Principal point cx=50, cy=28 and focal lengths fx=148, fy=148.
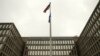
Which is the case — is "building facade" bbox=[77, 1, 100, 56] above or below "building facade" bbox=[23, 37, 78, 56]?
above

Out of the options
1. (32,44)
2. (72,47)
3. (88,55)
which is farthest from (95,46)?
(32,44)

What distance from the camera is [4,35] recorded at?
60781 millimetres

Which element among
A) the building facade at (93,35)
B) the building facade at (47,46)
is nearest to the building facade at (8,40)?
the building facade at (47,46)

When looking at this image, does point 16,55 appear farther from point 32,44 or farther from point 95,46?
point 95,46

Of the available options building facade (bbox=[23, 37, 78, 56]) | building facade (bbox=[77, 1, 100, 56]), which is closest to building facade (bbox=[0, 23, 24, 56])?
building facade (bbox=[23, 37, 78, 56])

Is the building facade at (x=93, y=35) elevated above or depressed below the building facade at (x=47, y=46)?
above

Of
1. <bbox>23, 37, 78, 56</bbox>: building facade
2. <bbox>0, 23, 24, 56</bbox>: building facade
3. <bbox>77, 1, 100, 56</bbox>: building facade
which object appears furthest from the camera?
<bbox>23, 37, 78, 56</bbox>: building facade

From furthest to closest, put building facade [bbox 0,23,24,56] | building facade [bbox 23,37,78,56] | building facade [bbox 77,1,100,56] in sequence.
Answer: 1. building facade [bbox 23,37,78,56]
2. building facade [bbox 0,23,24,56]
3. building facade [bbox 77,1,100,56]

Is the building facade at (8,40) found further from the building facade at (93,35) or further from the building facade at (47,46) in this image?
the building facade at (93,35)

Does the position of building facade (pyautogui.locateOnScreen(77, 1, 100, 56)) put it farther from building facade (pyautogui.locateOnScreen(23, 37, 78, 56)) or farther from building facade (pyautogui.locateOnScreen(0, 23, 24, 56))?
building facade (pyautogui.locateOnScreen(0, 23, 24, 56))

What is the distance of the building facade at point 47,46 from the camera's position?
262 ft

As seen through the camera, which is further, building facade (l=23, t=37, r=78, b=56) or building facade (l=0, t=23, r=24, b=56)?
building facade (l=23, t=37, r=78, b=56)

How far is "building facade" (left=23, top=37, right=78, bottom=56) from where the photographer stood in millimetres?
79938

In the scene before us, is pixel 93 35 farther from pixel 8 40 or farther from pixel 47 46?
pixel 8 40
